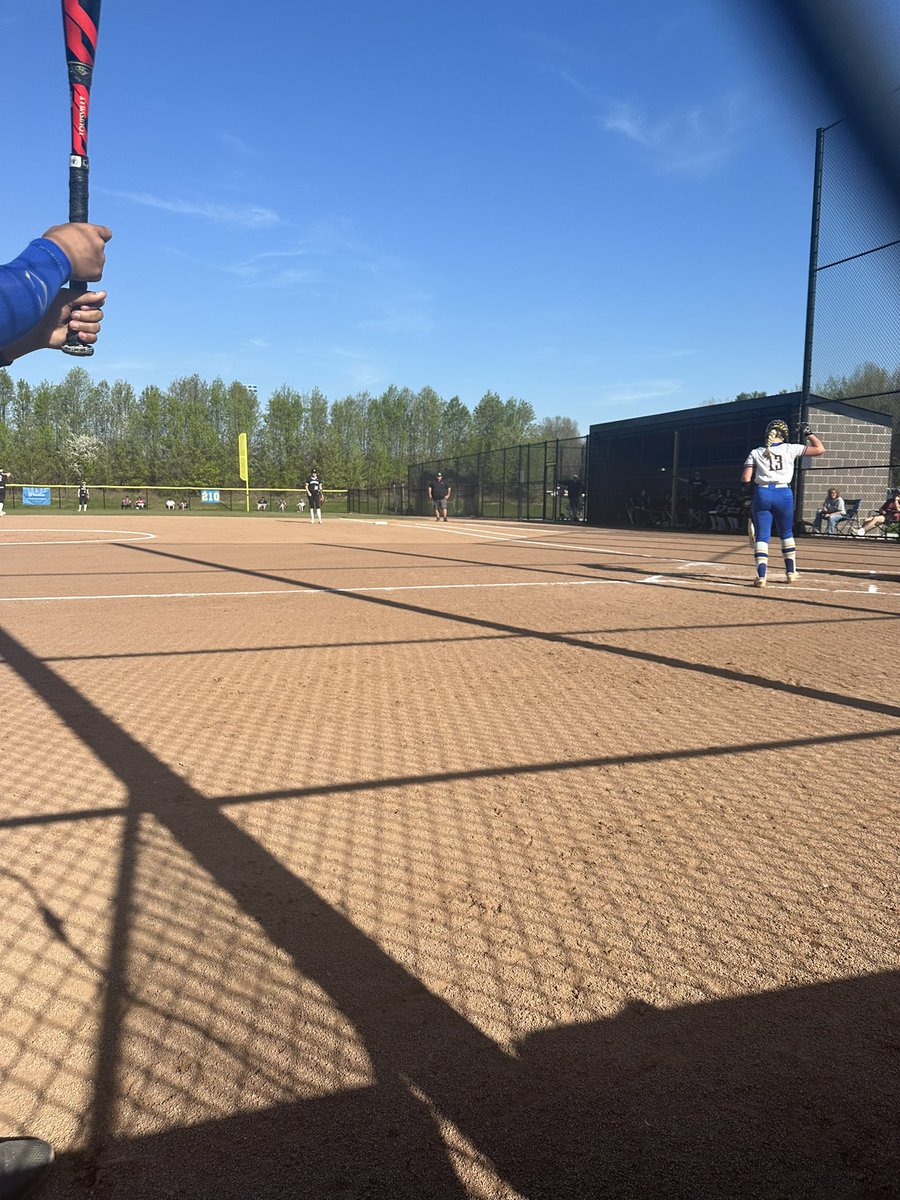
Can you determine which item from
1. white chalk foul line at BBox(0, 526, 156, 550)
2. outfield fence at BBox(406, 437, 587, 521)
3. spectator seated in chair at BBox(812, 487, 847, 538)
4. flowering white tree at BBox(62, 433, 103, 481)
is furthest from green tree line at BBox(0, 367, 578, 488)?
spectator seated in chair at BBox(812, 487, 847, 538)

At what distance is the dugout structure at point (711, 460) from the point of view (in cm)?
2186

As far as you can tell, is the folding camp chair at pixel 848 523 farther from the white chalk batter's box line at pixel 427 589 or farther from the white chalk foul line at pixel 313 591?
the white chalk foul line at pixel 313 591

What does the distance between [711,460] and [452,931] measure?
3023 centimetres

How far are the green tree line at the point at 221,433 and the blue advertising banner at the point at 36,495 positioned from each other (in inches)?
292

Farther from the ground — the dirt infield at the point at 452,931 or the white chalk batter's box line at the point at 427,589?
the white chalk batter's box line at the point at 427,589

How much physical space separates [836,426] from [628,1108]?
23.4 metres

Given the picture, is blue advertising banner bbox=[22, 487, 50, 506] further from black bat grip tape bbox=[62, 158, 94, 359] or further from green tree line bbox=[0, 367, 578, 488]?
black bat grip tape bbox=[62, 158, 94, 359]

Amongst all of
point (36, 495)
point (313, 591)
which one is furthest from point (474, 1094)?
point (36, 495)

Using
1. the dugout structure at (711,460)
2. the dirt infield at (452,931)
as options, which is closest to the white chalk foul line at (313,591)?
the dirt infield at (452,931)

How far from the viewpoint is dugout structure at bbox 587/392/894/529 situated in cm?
2186

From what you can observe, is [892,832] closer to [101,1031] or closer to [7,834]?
[101,1031]

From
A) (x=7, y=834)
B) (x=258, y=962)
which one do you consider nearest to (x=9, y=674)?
(x=7, y=834)

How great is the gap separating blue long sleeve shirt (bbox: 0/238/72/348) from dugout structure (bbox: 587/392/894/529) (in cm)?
1833

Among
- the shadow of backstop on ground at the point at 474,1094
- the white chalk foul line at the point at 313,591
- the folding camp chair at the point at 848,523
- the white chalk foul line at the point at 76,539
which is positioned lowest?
the shadow of backstop on ground at the point at 474,1094
